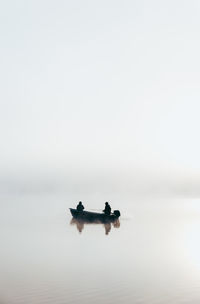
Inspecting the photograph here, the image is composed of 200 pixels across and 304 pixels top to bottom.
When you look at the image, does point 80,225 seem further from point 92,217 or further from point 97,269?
point 97,269

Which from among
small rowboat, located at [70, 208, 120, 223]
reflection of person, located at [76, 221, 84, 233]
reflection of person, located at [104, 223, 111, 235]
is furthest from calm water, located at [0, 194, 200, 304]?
small rowboat, located at [70, 208, 120, 223]

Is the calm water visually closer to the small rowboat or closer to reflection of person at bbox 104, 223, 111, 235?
reflection of person at bbox 104, 223, 111, 235

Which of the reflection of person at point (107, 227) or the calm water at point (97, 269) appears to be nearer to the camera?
the calm water at point (97, 269)

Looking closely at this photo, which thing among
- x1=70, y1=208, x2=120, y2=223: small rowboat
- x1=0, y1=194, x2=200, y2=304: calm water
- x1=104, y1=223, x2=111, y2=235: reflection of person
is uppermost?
x1=70, y1=208, x2=120, y2=223: small rowboat

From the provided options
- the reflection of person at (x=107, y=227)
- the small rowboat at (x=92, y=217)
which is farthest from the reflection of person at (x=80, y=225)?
the reflection of person at (x=107, y=227)

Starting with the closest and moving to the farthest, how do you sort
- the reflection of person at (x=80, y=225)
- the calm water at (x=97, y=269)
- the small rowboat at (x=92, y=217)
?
the calm water at (x=97, y=269) → the reflection of person at (x=80, y=225) → the small rowboat at (x=92, y=217)

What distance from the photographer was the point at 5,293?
62.3 ft

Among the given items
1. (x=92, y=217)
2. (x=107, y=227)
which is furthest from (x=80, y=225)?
(x=107, y=227)

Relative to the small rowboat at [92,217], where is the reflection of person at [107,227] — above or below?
below

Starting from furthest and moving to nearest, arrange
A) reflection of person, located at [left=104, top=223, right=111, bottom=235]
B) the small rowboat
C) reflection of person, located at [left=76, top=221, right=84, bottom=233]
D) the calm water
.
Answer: the small rowboat
reflection of person, located at [left=76, top=221, right=84, bottom=233]
reflection of person, located at [left=104, top=223, right=111, bottom=235]
the calm water

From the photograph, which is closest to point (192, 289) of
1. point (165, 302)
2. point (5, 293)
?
point (165, 302)

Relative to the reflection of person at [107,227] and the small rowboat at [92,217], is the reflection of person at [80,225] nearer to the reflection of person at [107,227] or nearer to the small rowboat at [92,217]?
the small rowboat at [92,217]

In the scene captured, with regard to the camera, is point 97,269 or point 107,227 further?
point 107,227

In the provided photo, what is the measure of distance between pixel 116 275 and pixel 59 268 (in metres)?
3.86
